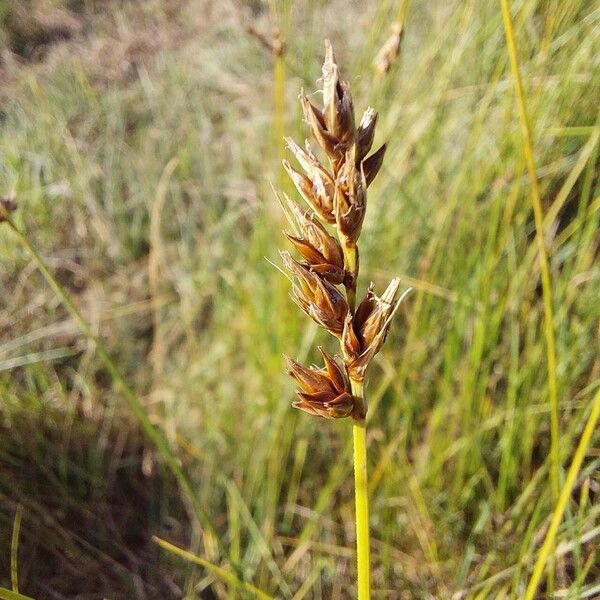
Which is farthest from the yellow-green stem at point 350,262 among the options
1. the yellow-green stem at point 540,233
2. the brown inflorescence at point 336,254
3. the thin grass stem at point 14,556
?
the thin grass stem at point 14,556

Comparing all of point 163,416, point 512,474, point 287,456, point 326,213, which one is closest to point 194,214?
point 163,416

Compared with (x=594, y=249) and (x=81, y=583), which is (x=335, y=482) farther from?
(x=594, y=249)

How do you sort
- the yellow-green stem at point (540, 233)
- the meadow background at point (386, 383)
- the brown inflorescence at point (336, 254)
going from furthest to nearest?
the meadow background at point (386, 383), the yellow-green stem at point (540, 233), the brown inflorescence at point (336, 254)

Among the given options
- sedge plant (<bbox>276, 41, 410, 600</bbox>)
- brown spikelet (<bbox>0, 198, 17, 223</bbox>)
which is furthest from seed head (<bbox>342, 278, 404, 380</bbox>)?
brown spikelet (<bbox>0, 198, 17, 223</bbox>)

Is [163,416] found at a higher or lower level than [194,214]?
lower

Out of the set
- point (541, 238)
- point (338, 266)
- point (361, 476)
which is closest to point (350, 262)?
point (338, 266)

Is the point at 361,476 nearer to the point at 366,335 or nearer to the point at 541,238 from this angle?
the point at 366,335

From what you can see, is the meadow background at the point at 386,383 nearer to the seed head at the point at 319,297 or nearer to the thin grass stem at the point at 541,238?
the thin grass stem at the point at 541,238
